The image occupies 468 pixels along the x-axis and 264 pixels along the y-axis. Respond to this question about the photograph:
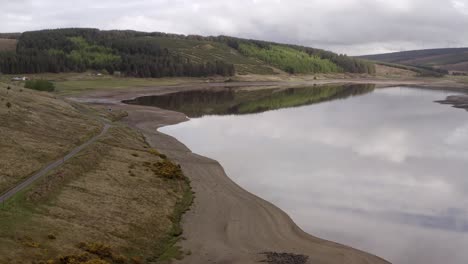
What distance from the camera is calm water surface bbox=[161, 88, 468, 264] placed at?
37688 mm

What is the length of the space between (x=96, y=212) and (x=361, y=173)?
33.4m

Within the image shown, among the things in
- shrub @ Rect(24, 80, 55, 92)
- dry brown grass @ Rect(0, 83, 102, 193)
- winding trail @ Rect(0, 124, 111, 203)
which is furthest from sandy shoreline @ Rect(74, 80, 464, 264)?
shrub @ Rect(24, 80, 55, 92)

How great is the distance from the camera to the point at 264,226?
38.4 meters

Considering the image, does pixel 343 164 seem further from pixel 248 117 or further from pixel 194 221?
pixel 248 117

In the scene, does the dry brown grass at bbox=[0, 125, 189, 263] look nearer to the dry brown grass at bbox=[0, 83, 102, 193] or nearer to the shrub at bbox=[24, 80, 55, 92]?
the dry brown grass at bbox=[0, 83, 102, 193]

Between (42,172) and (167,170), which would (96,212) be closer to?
(42,172)

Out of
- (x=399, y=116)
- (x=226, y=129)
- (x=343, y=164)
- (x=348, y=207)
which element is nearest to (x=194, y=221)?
(x=348, y=207)

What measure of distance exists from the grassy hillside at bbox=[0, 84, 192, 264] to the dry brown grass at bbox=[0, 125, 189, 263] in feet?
0.19

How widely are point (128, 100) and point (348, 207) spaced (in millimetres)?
106901

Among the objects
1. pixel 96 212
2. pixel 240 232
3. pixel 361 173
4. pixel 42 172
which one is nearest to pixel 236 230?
pixel 240 232

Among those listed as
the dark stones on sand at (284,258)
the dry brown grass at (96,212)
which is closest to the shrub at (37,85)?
the dry brown grass at (96,212)

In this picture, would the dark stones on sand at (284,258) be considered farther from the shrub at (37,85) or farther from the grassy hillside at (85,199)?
the shrub at (37,85)

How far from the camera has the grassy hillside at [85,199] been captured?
93.9 feet

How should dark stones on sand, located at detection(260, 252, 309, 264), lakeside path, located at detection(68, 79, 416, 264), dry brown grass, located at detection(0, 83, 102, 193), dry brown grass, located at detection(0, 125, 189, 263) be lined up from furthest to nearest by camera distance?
dry brown grass, located at detection(0, 83, 102, 193), lakeside path, located at detection(68, 79, 416, 264), dark stones on sand, located at detection(260, 252, 309, 264), dry brown grass, located at detection(0, 125, 189, 263)
